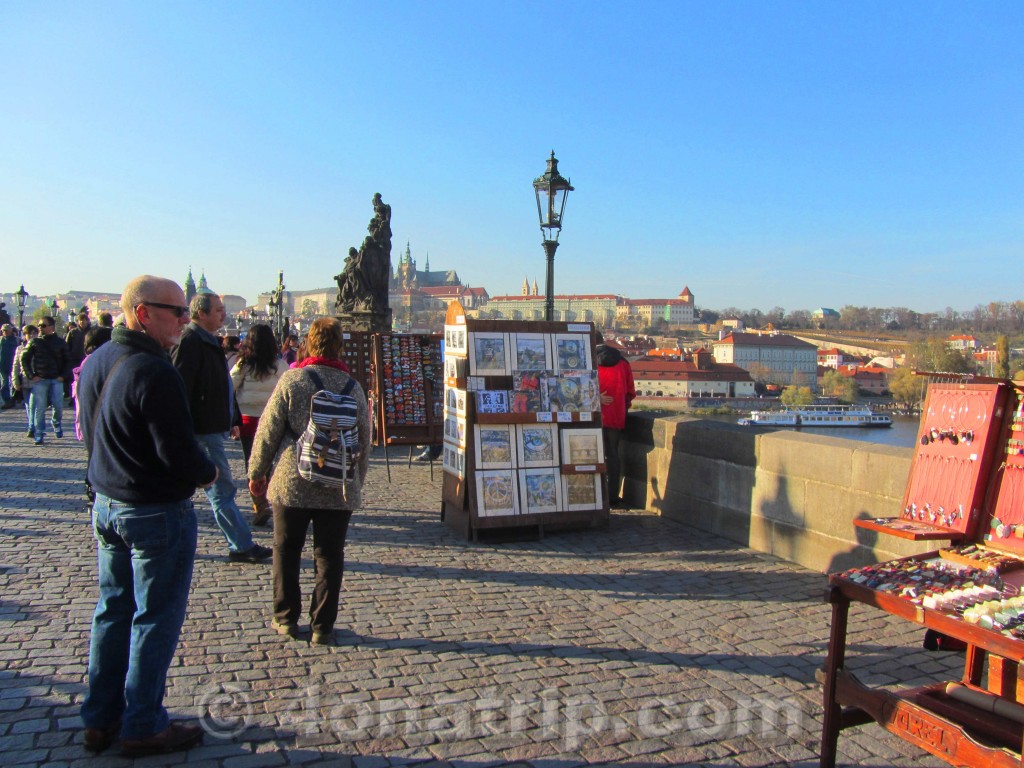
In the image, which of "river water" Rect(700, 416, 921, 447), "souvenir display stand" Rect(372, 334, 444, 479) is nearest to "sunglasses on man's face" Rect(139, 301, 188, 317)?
"souvenir display stand" Rect(372, 334, 444, 479)

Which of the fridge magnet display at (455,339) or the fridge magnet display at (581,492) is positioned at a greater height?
the fridge magnet display at (455,339)

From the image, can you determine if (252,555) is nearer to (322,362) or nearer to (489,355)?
(322,362)

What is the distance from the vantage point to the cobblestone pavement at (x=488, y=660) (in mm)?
3391

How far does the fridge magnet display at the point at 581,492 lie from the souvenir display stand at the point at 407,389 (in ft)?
10.9

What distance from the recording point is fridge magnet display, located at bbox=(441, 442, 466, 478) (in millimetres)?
7285

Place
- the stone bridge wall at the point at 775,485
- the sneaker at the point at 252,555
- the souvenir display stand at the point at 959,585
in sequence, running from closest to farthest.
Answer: the souvenir display stand at the point at 959,585 < the stone bridge wall at the point at 775,485 < the sneaker at the point at 252,555

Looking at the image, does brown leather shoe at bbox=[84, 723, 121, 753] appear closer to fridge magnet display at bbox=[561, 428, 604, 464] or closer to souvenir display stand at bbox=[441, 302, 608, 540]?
souvenir display stand at bbox=[441, 302, 608, 540]

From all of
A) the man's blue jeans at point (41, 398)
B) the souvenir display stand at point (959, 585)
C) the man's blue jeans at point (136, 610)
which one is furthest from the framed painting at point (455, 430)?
the man's blue jeans at point (41, 398)

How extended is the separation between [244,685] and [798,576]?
3.92m

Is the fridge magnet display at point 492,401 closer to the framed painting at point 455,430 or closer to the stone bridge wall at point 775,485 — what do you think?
the framed painting at point 455,430

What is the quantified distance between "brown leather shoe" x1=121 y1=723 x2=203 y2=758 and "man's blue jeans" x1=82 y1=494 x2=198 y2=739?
0.08ft

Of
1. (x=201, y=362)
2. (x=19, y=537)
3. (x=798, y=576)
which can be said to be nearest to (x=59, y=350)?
(x=19, y=537)

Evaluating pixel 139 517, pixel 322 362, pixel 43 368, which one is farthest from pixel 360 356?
pixel 139 517

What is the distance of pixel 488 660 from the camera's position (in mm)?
4340
